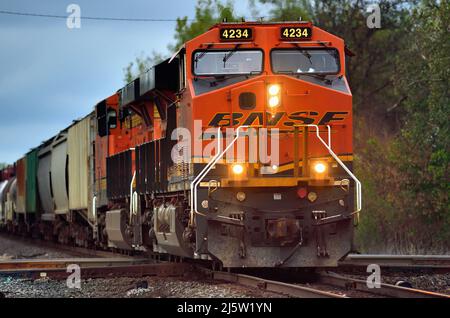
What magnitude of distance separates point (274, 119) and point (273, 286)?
2.80m

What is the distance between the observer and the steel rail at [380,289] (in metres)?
10.8

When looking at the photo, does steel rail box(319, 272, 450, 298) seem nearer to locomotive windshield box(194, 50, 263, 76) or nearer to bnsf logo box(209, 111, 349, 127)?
bnsf logo box(209, 111, 349, 127)

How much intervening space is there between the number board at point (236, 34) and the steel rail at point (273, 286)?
360 cm

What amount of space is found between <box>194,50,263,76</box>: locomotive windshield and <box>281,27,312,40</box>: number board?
0.60m

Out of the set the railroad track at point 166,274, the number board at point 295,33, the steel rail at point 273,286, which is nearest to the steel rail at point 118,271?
the railroad track at point 166,274

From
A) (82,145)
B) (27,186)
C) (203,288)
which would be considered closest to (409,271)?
(203,288)

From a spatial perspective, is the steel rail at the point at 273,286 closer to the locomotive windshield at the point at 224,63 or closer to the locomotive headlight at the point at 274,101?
the locomotive headlight at the point at 274,101

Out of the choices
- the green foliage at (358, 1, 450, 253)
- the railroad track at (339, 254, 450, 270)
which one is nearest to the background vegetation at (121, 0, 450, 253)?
the green foliage at (358, 1, 450, 253)

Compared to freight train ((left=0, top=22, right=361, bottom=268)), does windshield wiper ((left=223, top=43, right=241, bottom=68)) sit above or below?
above

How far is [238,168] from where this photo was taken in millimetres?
13336

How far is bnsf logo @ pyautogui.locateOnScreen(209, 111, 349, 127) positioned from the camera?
538 inches

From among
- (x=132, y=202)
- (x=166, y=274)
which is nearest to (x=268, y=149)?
(x=166, y=274)
